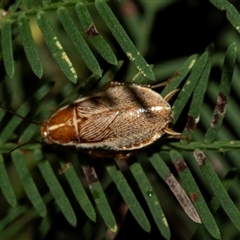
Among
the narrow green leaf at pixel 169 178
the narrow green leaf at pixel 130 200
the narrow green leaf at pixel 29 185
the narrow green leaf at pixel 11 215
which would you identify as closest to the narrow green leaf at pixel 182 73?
the narrow green leaf at pixel 169 178

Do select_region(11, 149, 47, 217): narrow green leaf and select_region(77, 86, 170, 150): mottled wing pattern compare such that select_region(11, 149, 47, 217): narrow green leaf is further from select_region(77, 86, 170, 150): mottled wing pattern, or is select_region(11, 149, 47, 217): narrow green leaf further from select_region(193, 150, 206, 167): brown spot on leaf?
select_region(193, 150, 206, 167): brown spot on leaf

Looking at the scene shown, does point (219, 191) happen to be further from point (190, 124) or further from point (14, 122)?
point (14, 122)

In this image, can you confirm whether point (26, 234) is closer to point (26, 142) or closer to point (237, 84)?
point (26, 142)

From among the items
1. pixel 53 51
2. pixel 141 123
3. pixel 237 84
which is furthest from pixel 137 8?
pixel 53 51

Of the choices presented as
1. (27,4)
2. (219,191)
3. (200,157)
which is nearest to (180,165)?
(200,157)

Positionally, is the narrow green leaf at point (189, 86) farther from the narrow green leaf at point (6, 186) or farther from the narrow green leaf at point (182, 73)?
the narrow green leaf at point (6, 186)

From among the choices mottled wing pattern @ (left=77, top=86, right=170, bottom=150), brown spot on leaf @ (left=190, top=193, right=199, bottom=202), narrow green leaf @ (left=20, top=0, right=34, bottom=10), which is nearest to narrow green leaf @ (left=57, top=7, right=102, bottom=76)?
narrow green leaf @ (left=20, top=0, right=34, bottom=10)
